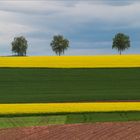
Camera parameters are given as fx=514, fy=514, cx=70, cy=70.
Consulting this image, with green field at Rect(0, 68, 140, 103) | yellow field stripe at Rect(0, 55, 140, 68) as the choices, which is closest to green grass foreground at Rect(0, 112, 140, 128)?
green field at Rect(0, 68, 140, 103)

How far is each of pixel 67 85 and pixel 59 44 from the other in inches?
1510

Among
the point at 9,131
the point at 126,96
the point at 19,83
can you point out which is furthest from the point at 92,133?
the point at 19,83

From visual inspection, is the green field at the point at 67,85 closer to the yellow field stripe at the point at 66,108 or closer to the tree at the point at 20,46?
the yellow field stripe at the point at 66,108

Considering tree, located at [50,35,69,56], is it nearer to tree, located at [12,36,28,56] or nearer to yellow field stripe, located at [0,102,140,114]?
tree, located at [12,36,28,56]

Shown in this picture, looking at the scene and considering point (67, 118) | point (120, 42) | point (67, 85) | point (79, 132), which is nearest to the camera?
point (79, 132)

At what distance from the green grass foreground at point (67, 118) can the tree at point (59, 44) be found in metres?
45.6

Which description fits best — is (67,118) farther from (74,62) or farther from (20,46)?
(20,46)

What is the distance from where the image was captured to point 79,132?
13.1 m

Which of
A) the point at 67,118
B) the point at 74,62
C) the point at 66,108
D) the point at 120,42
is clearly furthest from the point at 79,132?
the point at 120,42

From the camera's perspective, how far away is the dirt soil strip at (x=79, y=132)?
40.5 feet

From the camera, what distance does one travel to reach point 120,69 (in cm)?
3077

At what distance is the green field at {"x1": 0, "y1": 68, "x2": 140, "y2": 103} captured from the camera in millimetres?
23125

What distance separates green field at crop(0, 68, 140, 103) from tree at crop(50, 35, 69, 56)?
33.4 metres

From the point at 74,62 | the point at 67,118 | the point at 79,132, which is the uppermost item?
the point at 74,62
